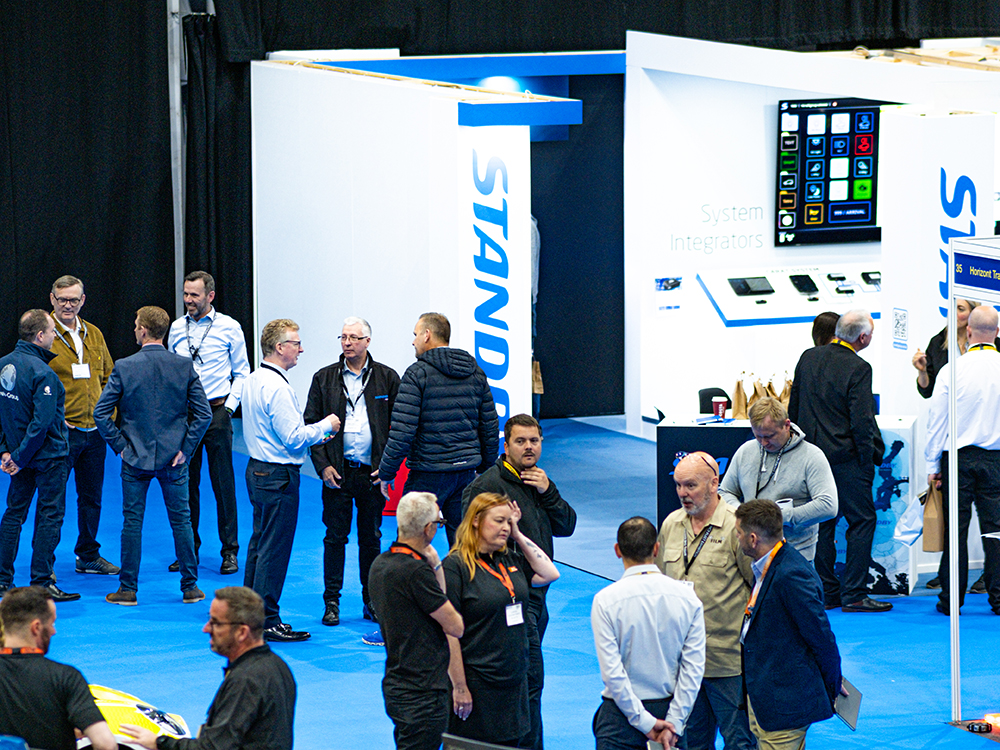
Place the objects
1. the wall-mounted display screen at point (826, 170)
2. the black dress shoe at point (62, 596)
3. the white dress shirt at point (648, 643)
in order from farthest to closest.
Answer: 1. the wall-mounted display screen at point (826, 170)
2. the black dress shoe at point (62, 596)
3. the white dress shirt at point (648, 643)

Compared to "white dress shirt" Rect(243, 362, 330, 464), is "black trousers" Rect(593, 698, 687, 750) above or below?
below

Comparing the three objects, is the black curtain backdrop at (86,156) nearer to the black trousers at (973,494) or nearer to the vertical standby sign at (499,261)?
the vertical standby sign at (499,261)

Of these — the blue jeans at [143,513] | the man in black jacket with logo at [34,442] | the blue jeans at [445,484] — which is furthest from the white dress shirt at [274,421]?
the man in black jacket with logo at [34,442]

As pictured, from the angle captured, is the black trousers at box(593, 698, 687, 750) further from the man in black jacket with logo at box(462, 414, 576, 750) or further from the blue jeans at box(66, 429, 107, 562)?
the blue jeans at box(66, 429, 107, 562)

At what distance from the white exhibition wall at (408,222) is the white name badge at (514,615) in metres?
3.96

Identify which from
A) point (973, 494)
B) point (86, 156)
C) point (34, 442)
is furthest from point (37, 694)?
point (86, 156)

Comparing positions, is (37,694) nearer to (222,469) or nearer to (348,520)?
(348,520)

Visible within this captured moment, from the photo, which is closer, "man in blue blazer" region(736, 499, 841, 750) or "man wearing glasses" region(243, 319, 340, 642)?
"man in blue blazer" region(736, 499, 841, 750)

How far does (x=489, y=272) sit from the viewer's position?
8.26 meters

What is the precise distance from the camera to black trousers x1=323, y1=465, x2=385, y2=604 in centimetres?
674

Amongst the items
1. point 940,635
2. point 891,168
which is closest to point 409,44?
point 891,168

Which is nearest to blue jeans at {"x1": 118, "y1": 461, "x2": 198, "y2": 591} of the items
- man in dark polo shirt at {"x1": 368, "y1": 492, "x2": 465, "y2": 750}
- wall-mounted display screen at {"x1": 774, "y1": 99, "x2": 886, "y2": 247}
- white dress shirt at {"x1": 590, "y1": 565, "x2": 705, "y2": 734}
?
man in dark polo shirt at {"x1": 368, "y1": 492, "x2": 465, "y2": 750}

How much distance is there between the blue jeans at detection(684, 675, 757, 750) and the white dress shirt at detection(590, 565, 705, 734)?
49cm

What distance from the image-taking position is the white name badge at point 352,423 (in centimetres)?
666
